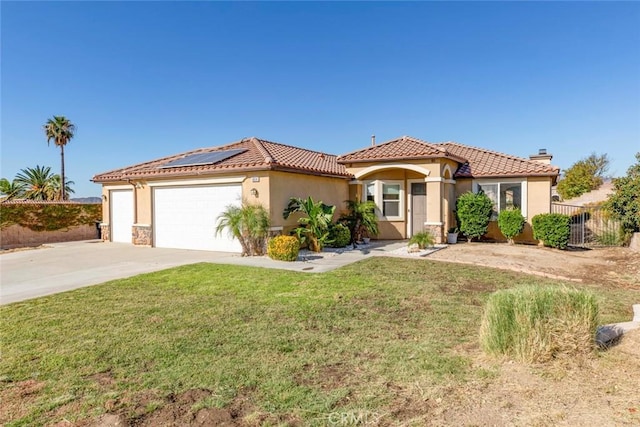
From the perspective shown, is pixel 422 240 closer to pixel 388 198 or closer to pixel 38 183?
pixel 388 198

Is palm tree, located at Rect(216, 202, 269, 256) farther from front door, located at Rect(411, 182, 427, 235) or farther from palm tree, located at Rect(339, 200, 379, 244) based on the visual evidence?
front door, located at Rect(411, 182, 427, 235)

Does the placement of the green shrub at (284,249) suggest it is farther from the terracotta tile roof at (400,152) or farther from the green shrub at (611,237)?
the green shrub at (611,237)

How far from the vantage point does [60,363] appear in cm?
461

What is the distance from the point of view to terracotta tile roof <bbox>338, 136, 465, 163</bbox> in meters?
16.2

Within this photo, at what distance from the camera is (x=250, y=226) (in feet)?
43.2

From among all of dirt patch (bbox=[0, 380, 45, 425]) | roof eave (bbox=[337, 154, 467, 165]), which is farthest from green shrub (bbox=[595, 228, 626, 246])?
dirt patch (bbox=[0, 380, 45, 425])

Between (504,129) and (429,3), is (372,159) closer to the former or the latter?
(429,3)

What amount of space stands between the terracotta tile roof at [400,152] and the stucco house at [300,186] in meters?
0.05

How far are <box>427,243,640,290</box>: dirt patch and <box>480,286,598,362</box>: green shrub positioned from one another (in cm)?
651

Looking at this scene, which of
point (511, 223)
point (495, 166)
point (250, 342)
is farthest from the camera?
point (495, 166)

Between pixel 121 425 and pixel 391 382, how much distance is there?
8.77 feet

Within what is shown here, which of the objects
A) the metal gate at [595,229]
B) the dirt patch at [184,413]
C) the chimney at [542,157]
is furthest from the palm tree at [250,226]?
the chimney at [542,157]

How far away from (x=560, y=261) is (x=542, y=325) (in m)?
10.0

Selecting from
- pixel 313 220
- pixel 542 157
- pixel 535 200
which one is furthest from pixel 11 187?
pixel 542 157
